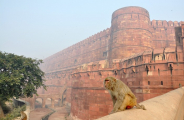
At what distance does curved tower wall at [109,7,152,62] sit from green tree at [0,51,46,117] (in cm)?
1055

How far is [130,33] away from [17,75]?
14.4 meters

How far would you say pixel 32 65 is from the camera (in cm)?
1452

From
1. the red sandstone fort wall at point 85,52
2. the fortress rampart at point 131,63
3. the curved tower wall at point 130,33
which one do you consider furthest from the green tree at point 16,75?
the red sandstone fort wall at point 85,52

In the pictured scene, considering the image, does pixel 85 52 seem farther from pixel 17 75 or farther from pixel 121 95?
pixel 121 95

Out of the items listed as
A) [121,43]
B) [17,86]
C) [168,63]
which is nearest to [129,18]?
[121,43]

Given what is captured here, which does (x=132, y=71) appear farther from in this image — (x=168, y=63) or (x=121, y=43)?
(x=121, y=43)

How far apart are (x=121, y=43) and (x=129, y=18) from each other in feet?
12.7

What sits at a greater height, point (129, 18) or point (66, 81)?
point (129, 18)

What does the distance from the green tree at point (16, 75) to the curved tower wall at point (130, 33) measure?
1055 centimetres

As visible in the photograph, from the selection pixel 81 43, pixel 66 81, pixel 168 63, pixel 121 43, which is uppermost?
pixel 81 43

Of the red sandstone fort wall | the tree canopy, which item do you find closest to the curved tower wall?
the red sandstone fort wall

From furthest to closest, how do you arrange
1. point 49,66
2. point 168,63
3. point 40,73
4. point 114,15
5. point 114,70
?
point 49,66 < point 114,15 < point 40,73 < point 114,70 < point 168,63

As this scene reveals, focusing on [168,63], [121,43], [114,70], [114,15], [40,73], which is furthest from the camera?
[114,15]

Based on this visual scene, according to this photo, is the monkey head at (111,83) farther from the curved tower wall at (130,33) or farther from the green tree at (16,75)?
the curved tower wall at (130,33)
